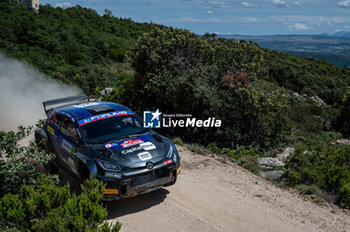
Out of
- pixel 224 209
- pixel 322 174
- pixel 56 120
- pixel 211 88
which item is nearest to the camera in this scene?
pixel 224 209

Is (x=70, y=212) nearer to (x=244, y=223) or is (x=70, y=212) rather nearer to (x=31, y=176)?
(x=31, y=176)

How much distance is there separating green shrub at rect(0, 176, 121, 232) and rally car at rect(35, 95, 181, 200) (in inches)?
51.5

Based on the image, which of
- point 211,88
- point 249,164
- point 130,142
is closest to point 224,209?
point 130,142

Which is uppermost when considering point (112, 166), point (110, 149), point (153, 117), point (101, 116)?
point (101, 116)

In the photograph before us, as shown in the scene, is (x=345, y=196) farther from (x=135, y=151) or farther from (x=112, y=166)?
(x=112, y=166)

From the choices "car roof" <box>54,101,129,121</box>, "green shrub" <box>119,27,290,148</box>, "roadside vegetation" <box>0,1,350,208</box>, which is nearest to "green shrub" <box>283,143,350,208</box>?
"roadside vegetation" <box>0,1,350,208</box>

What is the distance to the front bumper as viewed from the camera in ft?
18.4

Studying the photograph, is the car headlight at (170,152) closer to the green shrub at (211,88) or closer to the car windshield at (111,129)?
the car windshield at (111,129)

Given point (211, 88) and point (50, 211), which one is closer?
point (50, 211)

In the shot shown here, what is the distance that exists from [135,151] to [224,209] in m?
2.15

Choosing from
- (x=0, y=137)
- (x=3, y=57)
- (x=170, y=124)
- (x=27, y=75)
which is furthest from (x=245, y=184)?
(x=3, y=57)

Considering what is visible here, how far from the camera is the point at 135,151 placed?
5980 millimetres

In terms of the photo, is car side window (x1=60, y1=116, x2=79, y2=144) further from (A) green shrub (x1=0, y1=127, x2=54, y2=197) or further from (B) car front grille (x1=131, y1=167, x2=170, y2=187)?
(B) car front grille (x1=131, y1=167, x2=170, y2=187)

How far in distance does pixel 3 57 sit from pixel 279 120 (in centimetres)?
2258
